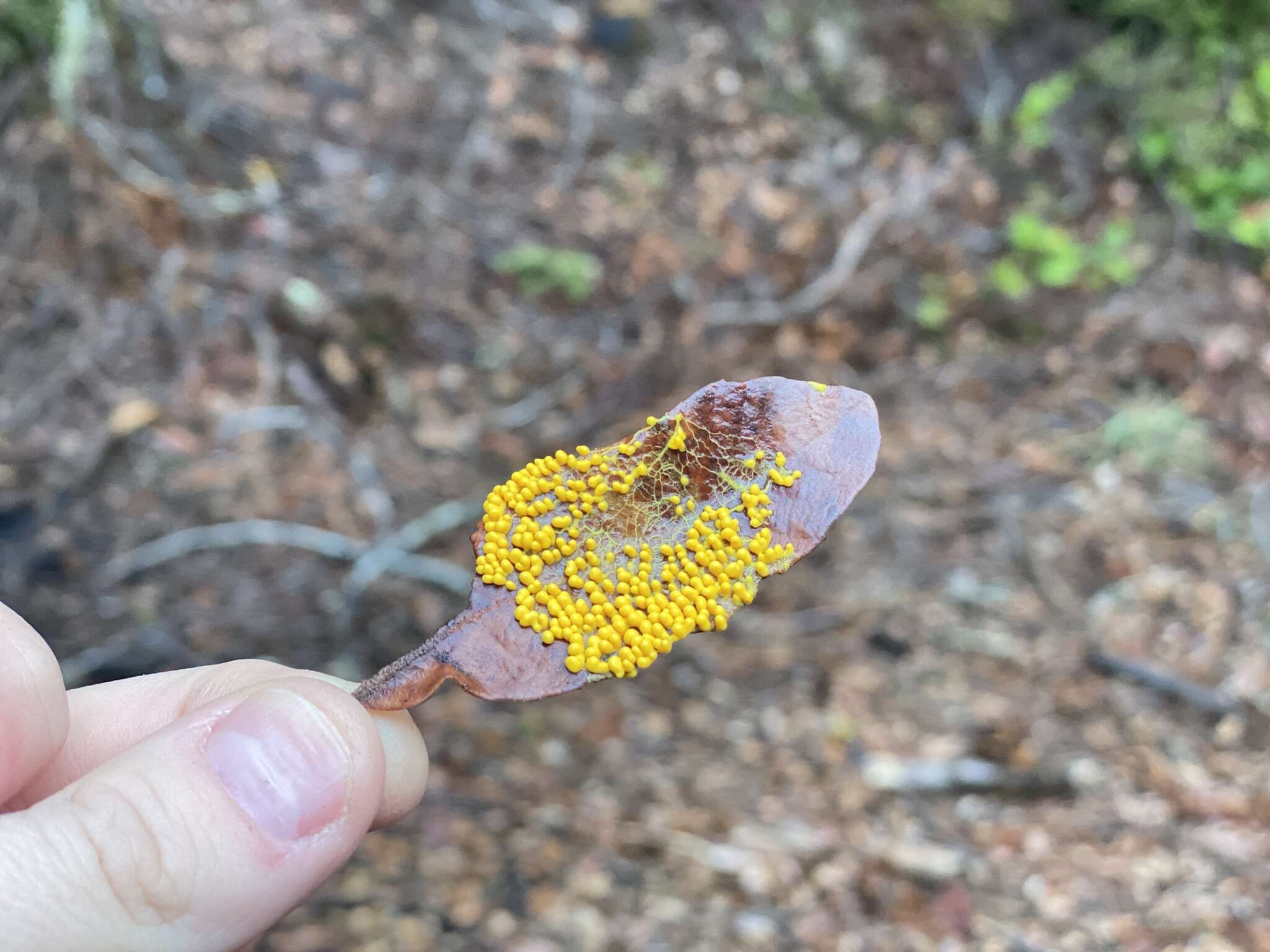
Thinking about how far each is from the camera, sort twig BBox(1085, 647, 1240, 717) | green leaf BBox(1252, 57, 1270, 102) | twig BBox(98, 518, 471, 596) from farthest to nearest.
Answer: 1. green leaf BBox(1252, 57, 1270, 102)
2. twig BBox(98, 518, 471, 596)
3. twig BBox(1085, 647, 1240, 717)

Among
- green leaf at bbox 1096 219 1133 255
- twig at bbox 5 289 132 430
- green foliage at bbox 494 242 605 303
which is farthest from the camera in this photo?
green leaf at bbox 1096 219 1133 255

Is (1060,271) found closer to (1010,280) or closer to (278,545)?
(1010,280)

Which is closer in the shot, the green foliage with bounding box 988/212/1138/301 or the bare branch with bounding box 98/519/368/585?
the bare branch with bounding box 98/519/368/585

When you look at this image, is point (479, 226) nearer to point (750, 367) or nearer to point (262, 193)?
point (262, 193)

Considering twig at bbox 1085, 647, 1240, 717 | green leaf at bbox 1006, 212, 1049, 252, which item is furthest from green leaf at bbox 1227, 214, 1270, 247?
twig at bbox 1085, 647, 1240, 717

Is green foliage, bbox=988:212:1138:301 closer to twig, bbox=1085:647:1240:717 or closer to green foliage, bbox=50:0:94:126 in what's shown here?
twig, bbox=1085:647:1240:717

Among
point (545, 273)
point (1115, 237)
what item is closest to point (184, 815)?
point (545, 273)
